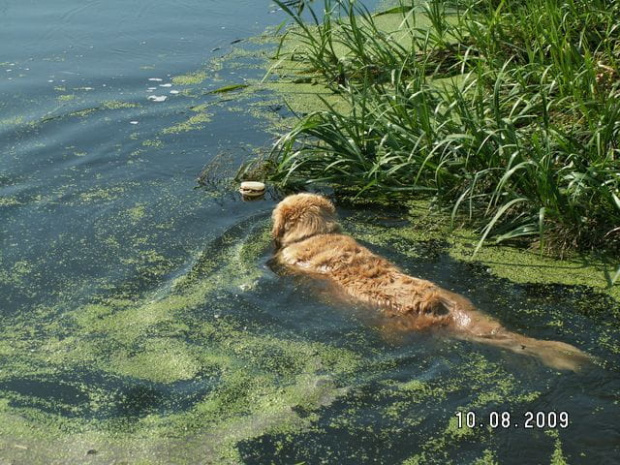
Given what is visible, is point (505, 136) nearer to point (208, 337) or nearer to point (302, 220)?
point (302, 220)

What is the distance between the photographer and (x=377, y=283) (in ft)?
17.8

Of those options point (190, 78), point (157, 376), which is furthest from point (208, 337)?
point (190, 78)

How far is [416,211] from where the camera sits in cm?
679

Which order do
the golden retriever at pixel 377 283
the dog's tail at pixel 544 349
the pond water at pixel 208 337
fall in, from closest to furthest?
1. the pond water at pixel 208 337
2. the dog's tail at pixel 544 349
3. the golden retriever at pixel 377 283

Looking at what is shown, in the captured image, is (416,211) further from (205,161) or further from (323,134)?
(205,161)

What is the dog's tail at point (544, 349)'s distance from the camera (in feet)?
15.3

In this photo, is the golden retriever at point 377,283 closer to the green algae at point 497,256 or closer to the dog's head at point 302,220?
the dog's head at point 302,220

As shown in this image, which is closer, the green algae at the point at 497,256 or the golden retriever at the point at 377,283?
the golden retriever at the point at 377,283

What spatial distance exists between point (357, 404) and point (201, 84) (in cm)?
567

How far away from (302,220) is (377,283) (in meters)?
1.00

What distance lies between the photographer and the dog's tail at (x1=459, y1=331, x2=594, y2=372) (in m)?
4.66

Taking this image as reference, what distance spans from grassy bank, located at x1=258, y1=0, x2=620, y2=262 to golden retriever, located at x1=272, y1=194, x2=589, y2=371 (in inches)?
27.7

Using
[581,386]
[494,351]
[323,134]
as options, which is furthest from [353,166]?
[581,386]

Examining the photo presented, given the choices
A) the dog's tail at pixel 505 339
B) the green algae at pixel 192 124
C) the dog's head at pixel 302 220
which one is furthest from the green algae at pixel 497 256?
the green algae at pixel 192 124
